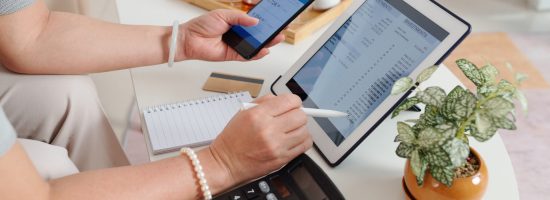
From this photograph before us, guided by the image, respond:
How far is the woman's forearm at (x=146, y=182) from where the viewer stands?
2.46ft

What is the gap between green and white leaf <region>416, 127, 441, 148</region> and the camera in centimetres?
63

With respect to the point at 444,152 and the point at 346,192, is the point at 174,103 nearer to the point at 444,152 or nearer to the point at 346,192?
the point at 346,192

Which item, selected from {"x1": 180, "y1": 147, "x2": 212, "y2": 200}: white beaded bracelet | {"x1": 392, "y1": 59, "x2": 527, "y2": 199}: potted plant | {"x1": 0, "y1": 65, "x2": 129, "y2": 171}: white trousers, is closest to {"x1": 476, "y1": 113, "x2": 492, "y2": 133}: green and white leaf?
{"x1": 392, "y1": 59, "x2": 527, "y2": 199}: potted plant

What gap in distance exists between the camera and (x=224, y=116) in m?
0.92

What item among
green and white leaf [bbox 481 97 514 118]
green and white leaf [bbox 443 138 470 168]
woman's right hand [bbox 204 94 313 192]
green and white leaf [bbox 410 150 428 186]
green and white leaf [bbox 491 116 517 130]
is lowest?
woman's right hand [bbox 204 94 313 192]

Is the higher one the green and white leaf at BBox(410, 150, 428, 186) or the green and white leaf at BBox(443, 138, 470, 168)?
the green and white leaf at BBox(443, 138, 470, 168)

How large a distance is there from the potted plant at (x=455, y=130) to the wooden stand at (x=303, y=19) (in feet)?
1.37

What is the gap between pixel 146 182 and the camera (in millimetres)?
765

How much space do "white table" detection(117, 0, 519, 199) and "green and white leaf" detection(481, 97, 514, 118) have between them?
20 cm

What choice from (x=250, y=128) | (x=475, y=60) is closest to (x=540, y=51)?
(x=475, y=60)

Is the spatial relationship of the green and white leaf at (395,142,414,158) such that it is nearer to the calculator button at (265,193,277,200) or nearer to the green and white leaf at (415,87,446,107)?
the green and white leaf at (415,87,446,107)

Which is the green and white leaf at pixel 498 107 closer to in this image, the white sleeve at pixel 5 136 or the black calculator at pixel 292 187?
the black calculator at pixel 292 187

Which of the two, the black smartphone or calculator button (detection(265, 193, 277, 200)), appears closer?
calculator button (detection(265, 193, 277, 200))

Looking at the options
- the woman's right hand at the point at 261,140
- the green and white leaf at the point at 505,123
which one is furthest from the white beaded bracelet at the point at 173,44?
the green and white leaf at the point at 505,123
